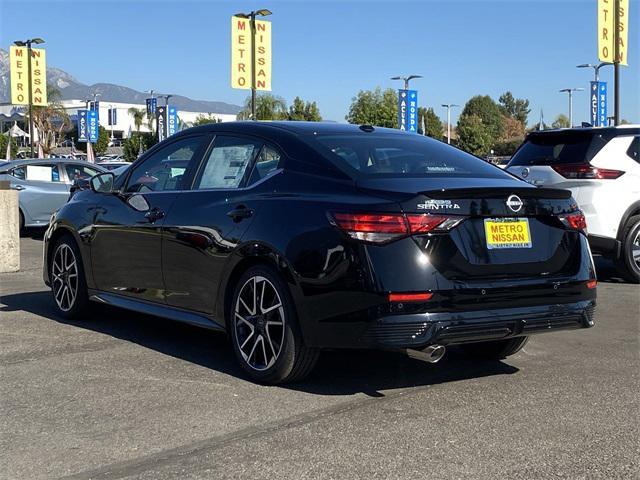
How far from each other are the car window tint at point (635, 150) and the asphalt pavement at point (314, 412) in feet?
10.6

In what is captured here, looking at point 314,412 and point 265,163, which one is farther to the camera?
point 265,163

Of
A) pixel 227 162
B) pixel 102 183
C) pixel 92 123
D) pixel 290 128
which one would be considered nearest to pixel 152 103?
pixel 92 123

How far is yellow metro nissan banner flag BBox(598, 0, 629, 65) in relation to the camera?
1888 cm

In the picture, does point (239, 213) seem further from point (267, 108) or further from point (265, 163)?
point (267, 108)

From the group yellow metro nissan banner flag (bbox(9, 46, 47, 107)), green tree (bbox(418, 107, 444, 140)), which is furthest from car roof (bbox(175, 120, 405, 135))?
green tree (bbox(418, 107, 444, 140))

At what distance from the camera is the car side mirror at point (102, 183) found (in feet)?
21.7

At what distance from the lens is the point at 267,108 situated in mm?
77000

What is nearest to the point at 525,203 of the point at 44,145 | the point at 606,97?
the point at 606,97

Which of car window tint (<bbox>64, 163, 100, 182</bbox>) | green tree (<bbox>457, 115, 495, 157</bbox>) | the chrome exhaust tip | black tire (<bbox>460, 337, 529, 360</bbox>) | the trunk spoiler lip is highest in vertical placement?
green tree (<bbox>457, 115, 495, 157</bbox>)

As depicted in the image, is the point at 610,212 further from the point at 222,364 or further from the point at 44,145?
the point at 44,145

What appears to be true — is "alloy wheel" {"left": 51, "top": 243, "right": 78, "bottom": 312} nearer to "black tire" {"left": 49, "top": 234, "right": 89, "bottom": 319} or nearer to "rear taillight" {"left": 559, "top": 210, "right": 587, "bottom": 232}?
"black tire" {"left": 49, "top": 234, "right": 89, "bottom": 319}

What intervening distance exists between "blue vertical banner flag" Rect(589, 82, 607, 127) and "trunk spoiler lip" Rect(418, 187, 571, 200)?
35.2 m

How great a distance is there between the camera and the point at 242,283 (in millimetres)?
5098

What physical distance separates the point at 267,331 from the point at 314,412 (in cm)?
68
